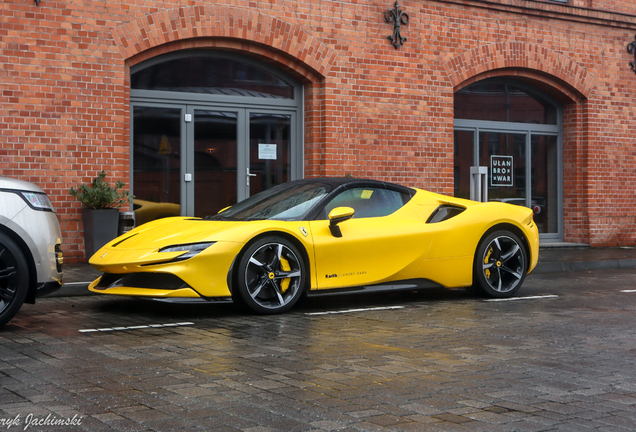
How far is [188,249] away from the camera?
262 inches

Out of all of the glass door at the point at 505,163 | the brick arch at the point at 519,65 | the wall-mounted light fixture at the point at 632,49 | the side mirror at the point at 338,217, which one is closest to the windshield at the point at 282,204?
the side mirror at the point at 338,217

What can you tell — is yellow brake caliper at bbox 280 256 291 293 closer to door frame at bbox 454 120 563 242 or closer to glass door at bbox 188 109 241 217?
glass door at bbox 188 109 241 217

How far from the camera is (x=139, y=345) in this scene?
552 centimetres

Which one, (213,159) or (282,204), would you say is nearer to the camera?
(282,204)

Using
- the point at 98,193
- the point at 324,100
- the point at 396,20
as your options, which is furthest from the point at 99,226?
the point at 396,20

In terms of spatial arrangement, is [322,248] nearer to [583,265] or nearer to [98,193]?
[98,193]

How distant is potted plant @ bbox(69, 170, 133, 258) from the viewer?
11.0 m

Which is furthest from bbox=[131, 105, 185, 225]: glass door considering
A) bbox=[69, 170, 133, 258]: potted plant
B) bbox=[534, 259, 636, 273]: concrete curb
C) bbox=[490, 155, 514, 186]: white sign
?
bbox=[490, 155, 514, 186]: white sign

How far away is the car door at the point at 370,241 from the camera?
7309mm

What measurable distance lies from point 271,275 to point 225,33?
21.3ft

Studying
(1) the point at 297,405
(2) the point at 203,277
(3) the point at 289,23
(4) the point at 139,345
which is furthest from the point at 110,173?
(1) the point at 297,405

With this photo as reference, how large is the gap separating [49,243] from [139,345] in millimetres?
1297

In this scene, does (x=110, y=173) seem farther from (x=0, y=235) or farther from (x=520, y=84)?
(x=520, y=84)

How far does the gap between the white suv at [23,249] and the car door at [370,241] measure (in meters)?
2.45
